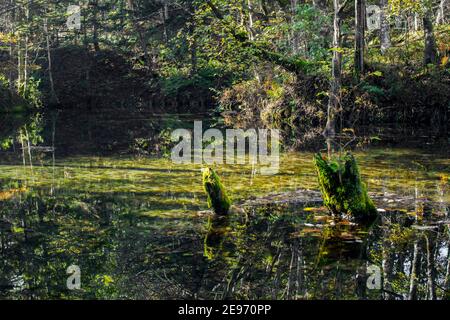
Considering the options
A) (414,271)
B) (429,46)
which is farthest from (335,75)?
(414,271)

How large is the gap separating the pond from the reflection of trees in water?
0.8 inches

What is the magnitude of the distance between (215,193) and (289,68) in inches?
550

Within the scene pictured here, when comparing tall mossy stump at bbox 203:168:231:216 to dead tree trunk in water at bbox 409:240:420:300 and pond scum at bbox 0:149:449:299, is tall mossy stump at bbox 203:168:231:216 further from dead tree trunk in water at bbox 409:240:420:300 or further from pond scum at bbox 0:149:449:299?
dead tree trunk in water at bbox 409:240:420:300

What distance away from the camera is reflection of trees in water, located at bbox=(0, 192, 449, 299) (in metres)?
5.66

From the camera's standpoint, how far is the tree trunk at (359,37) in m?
19.1

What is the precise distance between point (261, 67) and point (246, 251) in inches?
743

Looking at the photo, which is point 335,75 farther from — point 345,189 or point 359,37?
point 345,189

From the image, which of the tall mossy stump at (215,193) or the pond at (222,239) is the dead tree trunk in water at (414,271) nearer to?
the pond at (222,239)

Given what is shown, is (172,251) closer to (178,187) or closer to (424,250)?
(424,250)

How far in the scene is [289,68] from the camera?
2158 centimetres

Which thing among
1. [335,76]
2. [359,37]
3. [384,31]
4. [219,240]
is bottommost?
[219,240]

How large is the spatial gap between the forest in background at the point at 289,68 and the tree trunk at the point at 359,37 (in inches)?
1.5

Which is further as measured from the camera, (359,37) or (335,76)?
(359,37)

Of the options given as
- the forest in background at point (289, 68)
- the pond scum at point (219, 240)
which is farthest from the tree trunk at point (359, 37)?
the pond scum at point (219, 240)
